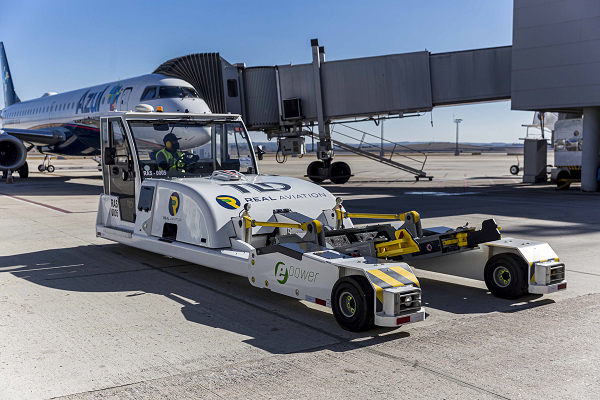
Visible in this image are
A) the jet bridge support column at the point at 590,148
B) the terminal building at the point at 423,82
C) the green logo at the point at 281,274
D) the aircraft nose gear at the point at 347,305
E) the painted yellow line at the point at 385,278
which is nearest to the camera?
the painted yellow line at the point at 385,278

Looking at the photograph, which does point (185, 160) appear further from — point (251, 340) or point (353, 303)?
point (353, 303)

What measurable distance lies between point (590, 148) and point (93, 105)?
64.1 feet

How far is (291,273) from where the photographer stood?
5.37m

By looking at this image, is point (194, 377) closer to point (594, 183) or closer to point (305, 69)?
point (594, 183)

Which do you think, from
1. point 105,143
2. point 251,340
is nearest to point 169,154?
point 105,143

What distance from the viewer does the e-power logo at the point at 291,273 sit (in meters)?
5.21

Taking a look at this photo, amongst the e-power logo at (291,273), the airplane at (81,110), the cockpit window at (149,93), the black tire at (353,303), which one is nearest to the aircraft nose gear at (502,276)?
the black tire at (353,303)

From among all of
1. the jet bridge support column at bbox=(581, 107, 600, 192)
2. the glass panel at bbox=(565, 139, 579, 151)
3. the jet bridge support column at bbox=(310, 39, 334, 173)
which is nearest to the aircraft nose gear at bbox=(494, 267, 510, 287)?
the jet bridge support column at bbox=(581, 107, 600, 192)

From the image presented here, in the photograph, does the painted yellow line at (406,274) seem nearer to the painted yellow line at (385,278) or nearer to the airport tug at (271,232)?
the airport tug at (271,232)

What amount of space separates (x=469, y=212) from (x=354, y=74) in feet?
37.3

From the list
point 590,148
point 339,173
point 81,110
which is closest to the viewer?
point 590,148

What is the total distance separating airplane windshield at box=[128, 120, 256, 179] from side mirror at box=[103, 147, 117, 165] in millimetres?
518

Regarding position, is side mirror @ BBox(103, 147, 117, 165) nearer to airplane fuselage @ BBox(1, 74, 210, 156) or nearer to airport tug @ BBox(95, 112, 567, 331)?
airport tug @ BBox(95, 112, 567, 331)

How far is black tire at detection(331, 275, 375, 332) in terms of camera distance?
15.4ft
